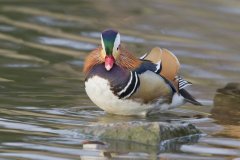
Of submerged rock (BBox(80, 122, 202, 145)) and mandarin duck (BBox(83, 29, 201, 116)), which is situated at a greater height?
mandarin duck (BBox(83, 29, 201, 116))

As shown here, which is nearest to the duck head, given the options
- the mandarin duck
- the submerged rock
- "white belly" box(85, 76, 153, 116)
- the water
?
the mandarin duck

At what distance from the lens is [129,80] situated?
10086 mm

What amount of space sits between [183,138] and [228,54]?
18.2 ft

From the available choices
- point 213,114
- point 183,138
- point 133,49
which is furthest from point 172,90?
point 133,49

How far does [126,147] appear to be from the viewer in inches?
344

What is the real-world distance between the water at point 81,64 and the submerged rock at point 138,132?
173mm

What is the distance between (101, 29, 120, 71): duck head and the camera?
32.0 ft

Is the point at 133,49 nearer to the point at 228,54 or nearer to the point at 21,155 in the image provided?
the point at 228,54

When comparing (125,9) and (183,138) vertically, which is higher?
(125,9)

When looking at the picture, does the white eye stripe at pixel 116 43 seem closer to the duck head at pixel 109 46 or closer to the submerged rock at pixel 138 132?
the duck head at pixel 109 46

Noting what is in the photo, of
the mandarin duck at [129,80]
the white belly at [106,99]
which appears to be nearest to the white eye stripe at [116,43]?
the mandarin duck at [129,80]

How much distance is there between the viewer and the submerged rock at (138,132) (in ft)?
29.2

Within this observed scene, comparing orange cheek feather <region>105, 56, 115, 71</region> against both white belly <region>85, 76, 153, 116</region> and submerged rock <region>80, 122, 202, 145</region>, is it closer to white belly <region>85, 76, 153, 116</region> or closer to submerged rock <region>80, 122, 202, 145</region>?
white belly <region>85, 76, 153, 116</region>

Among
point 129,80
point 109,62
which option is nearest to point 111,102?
point 129,80
